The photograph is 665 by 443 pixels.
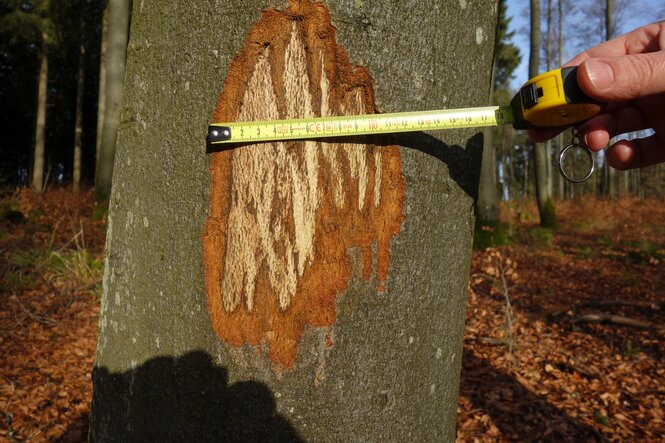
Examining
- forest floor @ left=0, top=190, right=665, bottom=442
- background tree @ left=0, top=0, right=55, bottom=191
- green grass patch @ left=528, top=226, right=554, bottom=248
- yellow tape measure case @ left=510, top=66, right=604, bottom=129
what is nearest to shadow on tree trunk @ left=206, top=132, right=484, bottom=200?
yellow tape measure case @ left=510, top=66, right=604, bottom=129

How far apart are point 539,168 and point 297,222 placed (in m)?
14.4

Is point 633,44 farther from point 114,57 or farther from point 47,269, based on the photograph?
point 114,57

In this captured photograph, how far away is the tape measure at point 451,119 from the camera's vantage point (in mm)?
1103

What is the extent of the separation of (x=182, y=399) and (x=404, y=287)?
27.5 inches

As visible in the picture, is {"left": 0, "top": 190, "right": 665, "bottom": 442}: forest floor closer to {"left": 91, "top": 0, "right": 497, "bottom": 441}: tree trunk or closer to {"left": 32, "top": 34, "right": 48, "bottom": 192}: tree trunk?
{"left": 91, "top": 0, "right": 497, "bottom": 441}: tree trunk

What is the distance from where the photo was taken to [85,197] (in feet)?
39.0

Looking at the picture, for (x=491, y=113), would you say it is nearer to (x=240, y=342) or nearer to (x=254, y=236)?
(x=254, y=236)

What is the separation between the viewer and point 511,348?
4.52 meters

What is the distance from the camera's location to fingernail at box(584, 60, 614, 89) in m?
1.38

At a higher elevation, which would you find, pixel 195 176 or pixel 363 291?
pixel 195 176

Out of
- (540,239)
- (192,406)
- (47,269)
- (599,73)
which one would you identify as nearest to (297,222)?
(192,406)

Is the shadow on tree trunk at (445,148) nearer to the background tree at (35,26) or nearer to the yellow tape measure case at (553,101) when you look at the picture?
the yellow tape measure case at (553,101)

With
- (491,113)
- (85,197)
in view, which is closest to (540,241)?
(491,113)

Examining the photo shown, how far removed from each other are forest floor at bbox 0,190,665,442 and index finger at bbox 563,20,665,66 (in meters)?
2.56
